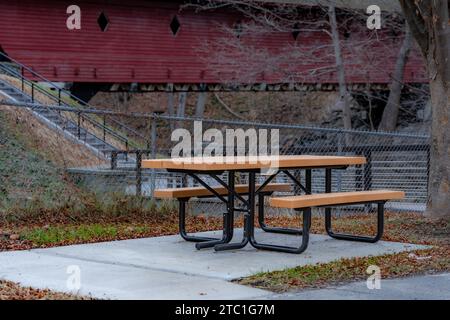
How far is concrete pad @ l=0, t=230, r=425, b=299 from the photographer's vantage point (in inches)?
251

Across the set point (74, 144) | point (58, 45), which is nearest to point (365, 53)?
point (58, 45)

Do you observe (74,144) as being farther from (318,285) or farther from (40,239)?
(318,285)

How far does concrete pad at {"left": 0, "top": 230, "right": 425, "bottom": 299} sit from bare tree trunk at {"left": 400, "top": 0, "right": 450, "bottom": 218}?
6.54 ft

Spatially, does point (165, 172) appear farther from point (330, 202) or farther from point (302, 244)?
point (302, 244)

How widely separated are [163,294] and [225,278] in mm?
884

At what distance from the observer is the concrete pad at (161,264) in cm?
637

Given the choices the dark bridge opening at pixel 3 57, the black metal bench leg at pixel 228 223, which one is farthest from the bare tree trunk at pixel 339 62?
the black metal bench leg at pixel 228 223

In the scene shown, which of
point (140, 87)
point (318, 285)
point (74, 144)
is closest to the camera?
point (318, 285)

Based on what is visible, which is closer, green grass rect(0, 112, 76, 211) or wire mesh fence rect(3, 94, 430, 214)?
green grass rect(0, 112, 76, 211)

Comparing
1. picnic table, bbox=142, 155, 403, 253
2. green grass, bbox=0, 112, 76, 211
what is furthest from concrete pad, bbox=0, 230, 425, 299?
green grass, bbox=0, 112, 76, 211

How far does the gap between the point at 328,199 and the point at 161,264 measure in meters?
1.91

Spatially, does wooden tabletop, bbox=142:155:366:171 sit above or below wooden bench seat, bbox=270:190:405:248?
above

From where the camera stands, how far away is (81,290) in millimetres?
6273

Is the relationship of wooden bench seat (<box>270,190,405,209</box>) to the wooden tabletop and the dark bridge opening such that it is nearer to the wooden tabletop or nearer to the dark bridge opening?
the wooden tabletop
